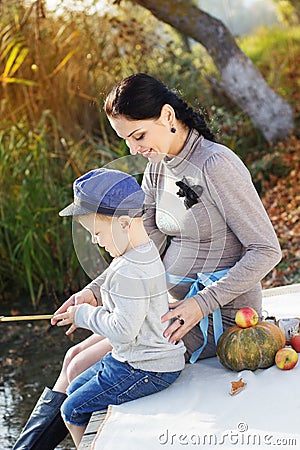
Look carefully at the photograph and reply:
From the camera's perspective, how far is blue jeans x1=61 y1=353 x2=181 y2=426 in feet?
8.29

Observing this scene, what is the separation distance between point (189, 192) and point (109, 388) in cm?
70

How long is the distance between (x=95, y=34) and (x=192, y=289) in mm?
4644

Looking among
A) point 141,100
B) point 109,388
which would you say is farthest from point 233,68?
point 109,388

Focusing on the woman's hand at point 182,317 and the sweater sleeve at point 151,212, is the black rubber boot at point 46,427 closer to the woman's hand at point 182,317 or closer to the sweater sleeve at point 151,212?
the woman's hand at point 182,317

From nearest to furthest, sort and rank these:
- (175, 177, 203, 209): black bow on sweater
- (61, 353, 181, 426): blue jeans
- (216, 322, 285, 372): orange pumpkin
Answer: (61, 353, 181, 426): blue jeans < (216, 322, 285, 372): orange pumpkin < (175, 177, 203, 209): black bow on sweater

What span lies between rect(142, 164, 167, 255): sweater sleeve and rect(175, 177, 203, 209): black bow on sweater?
0.59 feet

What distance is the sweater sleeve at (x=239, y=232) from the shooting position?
265 cm

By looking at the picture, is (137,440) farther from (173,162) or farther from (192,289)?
(173,162)

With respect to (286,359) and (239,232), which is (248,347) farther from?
(239,232)

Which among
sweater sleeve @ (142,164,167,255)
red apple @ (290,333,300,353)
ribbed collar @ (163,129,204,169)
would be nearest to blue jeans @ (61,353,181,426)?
red apple @ (290,333,300,353)

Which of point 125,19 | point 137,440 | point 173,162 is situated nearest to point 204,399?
point 137,440

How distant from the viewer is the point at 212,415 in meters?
2.41

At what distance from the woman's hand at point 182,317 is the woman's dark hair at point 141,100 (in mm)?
607

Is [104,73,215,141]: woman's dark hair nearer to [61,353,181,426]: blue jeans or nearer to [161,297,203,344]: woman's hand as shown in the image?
[161,297,203,344]: woman's hand
